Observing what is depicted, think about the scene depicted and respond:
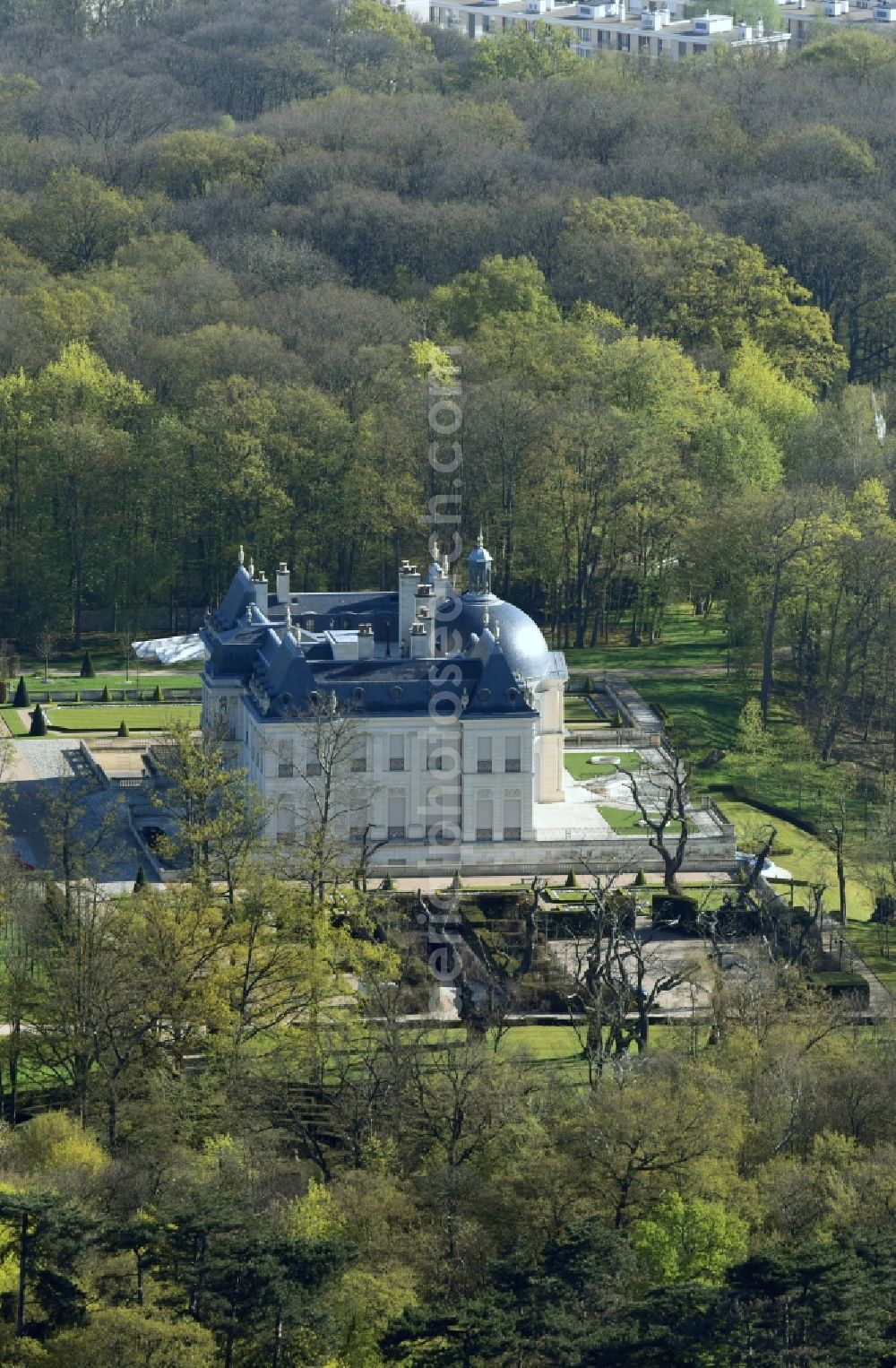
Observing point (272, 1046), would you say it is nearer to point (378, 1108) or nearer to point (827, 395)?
point (378, 1108)

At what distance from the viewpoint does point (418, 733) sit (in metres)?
117

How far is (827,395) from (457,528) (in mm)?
34921

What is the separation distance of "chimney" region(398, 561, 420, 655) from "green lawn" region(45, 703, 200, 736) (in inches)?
641

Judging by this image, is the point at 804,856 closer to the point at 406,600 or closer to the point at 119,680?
the point at 406,600

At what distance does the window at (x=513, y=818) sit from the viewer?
118375 millimetres

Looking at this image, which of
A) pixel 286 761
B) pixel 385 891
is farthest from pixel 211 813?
pixel 385 891

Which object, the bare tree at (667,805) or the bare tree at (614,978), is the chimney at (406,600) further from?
the bare tree at (614,978)

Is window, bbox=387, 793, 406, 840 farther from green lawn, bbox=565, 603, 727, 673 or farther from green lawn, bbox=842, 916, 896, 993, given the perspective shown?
green lawn, bbox=565, 603, 727, 673

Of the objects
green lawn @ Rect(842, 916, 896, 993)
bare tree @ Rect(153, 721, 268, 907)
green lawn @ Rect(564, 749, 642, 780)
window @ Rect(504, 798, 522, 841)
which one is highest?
bare tree @ Rect(153, 721, 268, 907)

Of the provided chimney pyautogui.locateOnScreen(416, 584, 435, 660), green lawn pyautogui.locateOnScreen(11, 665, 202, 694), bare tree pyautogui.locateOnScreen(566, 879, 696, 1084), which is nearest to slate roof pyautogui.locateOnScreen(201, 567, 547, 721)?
chimney pyautogui.locateOnScreen(416, 584, 435, 660)

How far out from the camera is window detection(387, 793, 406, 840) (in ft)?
387

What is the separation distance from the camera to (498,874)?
386 feet

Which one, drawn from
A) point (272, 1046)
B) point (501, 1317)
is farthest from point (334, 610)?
point (501, 1317)

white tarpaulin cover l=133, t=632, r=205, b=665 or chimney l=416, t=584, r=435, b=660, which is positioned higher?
chimney l=416, t=584, r=435, b=660
